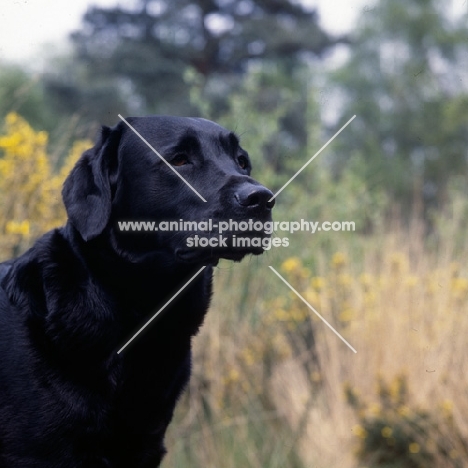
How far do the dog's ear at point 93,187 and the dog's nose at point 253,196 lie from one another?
0.49 meters

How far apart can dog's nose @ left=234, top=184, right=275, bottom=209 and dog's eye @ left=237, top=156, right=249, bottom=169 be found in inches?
22.3

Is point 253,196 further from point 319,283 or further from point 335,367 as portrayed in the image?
point 319,283

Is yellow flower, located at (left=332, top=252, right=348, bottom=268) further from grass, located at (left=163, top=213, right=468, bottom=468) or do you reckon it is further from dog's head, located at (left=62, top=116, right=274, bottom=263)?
dog's head, located at (left=62, top=116, right=274, bottom=263)

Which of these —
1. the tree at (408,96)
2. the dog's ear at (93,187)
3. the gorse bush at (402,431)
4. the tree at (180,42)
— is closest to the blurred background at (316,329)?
the gorse bush at (402,431)

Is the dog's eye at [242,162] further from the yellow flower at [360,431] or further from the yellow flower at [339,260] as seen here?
the yellow flower at [339,260]

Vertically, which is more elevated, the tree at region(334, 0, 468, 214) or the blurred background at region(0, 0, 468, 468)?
the tree at region(334, 0, 468, 214)

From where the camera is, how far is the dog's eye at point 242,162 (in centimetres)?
297

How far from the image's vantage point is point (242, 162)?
301 centimetres

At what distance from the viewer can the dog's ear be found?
245 centimetres

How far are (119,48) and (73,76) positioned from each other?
1.44 metres

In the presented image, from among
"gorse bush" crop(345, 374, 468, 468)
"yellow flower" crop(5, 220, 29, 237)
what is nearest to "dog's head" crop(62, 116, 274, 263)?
"yellow flower" crop(5, 220, 29, 237)

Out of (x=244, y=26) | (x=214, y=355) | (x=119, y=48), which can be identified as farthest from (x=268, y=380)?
(x=244, y=26)

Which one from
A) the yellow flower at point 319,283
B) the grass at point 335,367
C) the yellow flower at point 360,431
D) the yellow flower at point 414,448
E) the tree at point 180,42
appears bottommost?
the yellow flower at point 414,448

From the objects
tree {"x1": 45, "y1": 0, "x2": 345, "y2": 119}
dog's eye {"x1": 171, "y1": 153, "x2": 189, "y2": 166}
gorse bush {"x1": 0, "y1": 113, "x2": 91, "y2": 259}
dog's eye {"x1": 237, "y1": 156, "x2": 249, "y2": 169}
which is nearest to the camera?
dog's eye {"x1": 171, "y1": 153, "x2": 189, "y2": 166}
